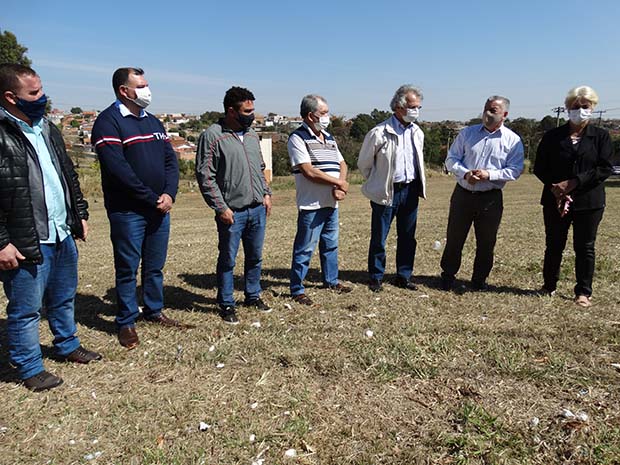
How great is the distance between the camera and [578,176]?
4.31m

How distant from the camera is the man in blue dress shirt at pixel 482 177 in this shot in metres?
4.67

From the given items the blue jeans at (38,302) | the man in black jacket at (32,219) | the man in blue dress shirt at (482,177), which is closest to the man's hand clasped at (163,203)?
the man in black jacket at (32,219)

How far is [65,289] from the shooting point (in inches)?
134

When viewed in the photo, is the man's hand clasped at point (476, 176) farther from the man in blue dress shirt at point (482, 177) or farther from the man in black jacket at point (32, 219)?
the man in black jacket at point (32, 219)

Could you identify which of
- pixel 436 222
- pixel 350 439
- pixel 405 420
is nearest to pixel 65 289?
pixel 350 439

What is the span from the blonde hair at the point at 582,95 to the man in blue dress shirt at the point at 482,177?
562mm

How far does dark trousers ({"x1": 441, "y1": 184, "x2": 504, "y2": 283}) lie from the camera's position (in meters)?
4.88

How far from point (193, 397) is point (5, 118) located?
2071 millimetres

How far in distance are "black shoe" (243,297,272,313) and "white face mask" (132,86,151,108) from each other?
2092 millimetres

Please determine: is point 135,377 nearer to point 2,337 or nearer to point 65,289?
point 65,289

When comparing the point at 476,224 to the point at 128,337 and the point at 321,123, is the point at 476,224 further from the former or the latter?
the point at 128,337

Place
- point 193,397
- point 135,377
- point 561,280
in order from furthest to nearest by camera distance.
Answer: point 561,280
point 135,377
point 193,397

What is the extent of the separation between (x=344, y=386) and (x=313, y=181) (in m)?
2.18

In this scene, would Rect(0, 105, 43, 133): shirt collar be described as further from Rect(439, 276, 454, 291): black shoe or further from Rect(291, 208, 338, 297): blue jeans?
Rect(439, 276, 454, 291): black shoe
